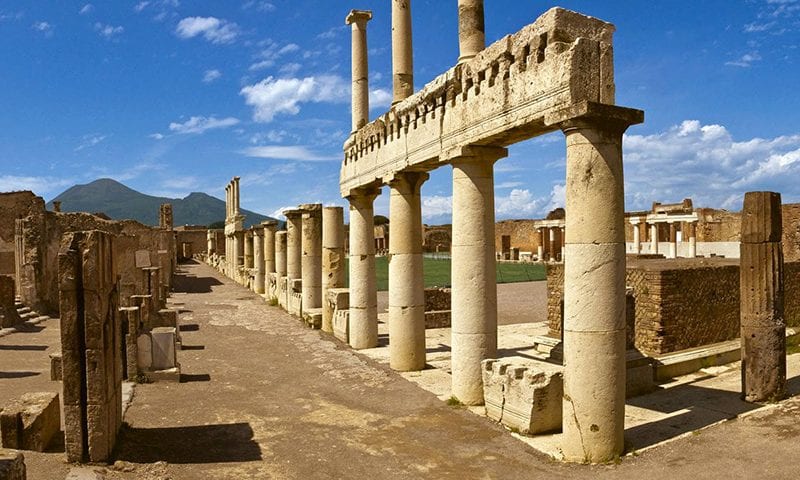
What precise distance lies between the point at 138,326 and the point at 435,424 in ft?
20.0

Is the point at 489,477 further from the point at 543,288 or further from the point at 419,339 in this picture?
the point at 543,288

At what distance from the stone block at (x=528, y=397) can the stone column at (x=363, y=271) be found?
5.94m

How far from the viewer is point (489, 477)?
636 centimetres

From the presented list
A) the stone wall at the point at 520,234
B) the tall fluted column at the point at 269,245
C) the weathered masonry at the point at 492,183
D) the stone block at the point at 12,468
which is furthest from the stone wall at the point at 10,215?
the stone wall at the point at 520,234

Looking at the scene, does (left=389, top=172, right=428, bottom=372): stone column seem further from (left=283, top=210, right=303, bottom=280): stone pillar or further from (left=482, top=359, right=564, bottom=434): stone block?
(left=283, top=210, right=303, bottom=280): stone pillar

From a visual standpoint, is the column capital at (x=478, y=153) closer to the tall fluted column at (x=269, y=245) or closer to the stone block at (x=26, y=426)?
the stone block at (x=26, y=426)

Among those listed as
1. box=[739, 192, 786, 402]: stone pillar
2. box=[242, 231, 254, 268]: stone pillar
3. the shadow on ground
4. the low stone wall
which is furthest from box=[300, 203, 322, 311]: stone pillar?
box=[242, 231, 254, 268]: stone pillar

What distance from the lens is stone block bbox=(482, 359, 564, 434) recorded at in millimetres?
7527

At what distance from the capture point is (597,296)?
6.52 meters

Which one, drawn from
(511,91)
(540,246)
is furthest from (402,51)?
(540,246)

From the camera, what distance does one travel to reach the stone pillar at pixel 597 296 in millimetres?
6523

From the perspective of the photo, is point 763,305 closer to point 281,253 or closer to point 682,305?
point 682,305

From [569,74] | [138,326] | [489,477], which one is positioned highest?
[569,74]

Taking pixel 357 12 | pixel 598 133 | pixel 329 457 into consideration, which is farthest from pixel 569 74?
pixel 357 12
